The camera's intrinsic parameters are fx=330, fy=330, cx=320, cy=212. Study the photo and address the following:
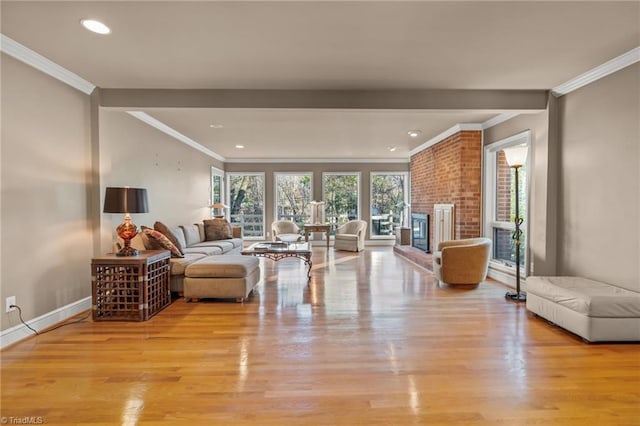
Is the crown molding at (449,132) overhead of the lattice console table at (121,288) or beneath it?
overhead

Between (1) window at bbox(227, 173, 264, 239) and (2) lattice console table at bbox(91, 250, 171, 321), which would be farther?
(1) window at bbox(227, 173, 264, 239)

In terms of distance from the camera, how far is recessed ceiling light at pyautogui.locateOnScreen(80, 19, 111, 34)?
238 cm

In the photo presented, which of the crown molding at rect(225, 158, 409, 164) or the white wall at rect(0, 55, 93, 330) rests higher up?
the crown molding at rect(225, 158, 409, 164)

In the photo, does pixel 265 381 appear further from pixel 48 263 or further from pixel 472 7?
pixel 472 7

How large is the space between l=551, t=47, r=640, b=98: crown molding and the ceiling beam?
0.18 m

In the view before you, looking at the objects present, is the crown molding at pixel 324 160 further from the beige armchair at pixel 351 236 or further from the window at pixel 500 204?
the window at pixel 500 204

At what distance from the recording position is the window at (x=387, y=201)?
31.1 ft

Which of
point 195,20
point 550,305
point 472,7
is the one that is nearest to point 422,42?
point 472,7

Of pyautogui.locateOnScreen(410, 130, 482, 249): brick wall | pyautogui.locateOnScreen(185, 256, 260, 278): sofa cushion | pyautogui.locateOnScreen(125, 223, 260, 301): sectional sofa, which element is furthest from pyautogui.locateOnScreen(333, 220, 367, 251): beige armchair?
pyautogui.locateOnScreen(185, 256, 260, 278): sofa cushion

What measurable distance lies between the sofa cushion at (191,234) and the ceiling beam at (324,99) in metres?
2.61

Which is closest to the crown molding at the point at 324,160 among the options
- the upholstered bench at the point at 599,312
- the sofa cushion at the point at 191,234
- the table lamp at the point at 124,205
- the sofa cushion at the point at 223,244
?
the sofa cushion at the point at 223,244

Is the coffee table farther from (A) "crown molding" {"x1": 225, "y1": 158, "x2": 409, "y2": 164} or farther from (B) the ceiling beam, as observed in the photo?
(A) "crown molding" {"x1": 225, "y1": 158, "x2": 409, "y2": 164}

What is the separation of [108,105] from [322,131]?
325 centimetres

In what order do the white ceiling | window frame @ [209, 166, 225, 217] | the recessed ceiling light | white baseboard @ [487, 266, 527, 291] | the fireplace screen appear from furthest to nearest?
window frame @ [209, 166, 225, 217] < the fireplace screen < white baseboard @ [487, 266, 527, 291] < the recessed ceiling light < the white ceiling
